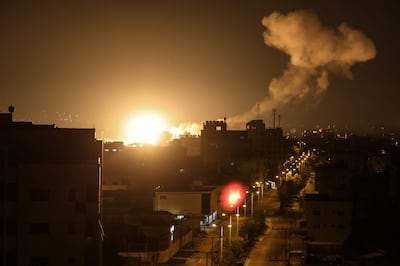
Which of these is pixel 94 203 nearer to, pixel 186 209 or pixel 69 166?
pixel 69 166

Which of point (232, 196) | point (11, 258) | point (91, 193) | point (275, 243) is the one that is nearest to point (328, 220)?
point (275, 243)

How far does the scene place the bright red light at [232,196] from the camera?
15.7 m

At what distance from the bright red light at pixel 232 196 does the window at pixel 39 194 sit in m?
9.46

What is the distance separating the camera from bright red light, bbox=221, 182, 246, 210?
15.7 meters

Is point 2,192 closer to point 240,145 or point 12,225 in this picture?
point 12,225

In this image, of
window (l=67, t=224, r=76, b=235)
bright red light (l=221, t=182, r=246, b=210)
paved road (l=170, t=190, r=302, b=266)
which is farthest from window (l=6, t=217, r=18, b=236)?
bright red light (l=221, t=182, r=246, b=210)

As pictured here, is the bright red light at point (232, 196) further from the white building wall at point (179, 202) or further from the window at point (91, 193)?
the window at point (91, 193)

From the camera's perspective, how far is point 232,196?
16.2m

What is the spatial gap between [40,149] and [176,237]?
4.51 meters

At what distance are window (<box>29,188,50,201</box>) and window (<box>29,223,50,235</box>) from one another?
0.24 m

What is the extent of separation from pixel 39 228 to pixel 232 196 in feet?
33.3

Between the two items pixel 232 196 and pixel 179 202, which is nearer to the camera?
pixel 179 202

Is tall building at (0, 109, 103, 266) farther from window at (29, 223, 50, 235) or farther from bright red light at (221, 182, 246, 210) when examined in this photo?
bright red light at (221, 182, 246, 210)

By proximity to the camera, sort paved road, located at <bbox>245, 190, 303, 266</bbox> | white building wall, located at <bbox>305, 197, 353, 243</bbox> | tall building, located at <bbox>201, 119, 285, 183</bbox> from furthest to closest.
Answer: tall building, located at <bbox>201, 119, 285, 183</bbox>
white building wall, located at <bbox>305, 197, 353, 243</bbox>
paved road, located at <bbox>245, 190, 303, 266</bbox>
